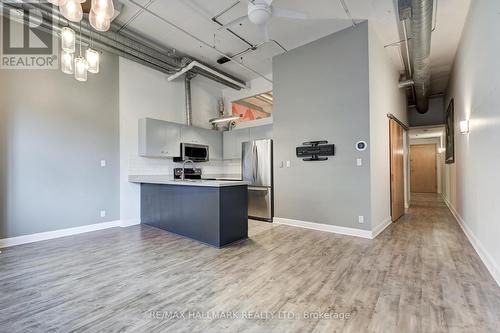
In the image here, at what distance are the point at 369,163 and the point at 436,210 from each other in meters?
4.13

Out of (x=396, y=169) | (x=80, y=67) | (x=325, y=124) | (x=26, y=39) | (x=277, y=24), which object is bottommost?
(x=396, y=169)

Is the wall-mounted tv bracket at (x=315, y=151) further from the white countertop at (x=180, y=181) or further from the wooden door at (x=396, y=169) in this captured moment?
the wooden door at (x=396, y=169)

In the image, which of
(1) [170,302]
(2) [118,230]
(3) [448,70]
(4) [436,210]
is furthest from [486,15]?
(2) [118,230]

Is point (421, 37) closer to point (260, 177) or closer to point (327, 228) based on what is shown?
point (327, 228)

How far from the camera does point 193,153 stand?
19.2 feet

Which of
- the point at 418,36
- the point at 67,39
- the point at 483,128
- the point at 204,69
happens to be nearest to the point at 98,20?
the point at 67,39

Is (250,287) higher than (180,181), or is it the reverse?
(180,181)

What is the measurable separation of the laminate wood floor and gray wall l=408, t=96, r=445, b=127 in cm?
566

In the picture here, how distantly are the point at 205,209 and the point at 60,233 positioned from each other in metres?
2.68

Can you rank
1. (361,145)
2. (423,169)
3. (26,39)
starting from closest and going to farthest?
(26,39)
(361,145)
(423,169)

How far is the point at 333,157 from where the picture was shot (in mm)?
4246

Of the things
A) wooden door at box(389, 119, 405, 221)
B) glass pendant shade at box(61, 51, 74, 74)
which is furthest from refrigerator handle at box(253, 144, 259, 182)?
glass pendant shade at box(61, 51, 74, 74)

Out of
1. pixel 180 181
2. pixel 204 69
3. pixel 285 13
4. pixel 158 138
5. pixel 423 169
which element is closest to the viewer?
pixel 285 13

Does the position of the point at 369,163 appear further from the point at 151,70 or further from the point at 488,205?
the point at 151,70
